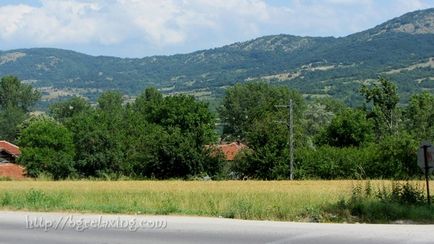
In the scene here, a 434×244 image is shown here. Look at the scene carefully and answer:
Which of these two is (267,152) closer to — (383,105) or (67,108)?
(383,105)

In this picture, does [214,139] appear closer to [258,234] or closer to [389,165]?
[389,165]

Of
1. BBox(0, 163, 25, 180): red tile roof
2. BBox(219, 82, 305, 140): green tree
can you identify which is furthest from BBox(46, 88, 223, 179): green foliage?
BBox(219, 82, 305, 140): green tree

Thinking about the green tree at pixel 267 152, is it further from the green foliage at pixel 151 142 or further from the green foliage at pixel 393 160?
the green foliage at pixel 393 160

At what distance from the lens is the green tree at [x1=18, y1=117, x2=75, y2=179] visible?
76.9 meters

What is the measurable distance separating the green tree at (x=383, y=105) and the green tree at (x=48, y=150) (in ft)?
135

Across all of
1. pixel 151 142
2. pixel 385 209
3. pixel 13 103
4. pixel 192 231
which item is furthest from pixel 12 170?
pixel 192 231

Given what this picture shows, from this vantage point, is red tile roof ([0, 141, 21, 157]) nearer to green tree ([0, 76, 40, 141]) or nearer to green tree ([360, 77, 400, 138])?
green tree ([0, 76, 40, 141])

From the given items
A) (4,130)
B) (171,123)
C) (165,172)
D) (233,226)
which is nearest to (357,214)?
(233,226)

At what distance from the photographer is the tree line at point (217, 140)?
65.8 m

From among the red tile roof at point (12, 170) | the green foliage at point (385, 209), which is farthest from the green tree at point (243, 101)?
the green foliage at point (385, 209)

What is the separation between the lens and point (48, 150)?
262 feet

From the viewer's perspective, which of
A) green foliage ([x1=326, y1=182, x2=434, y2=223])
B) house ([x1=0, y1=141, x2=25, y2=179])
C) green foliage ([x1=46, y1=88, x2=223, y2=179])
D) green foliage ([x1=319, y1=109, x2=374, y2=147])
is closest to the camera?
green foliage ([x1=326, y1=182, x2=434, y2=223])

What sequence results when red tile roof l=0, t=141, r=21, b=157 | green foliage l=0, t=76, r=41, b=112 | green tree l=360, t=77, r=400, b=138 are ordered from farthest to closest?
green foliage l=0, t=76, r=41, b=112 < green tree l=360, t=77, r=400, b=138 < red tile roof l=0, t=141, r=21, b=157

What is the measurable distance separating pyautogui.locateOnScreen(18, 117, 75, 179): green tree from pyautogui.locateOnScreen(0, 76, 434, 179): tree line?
12 cm
